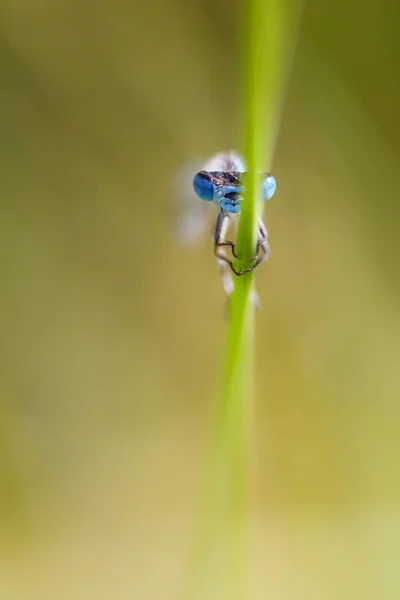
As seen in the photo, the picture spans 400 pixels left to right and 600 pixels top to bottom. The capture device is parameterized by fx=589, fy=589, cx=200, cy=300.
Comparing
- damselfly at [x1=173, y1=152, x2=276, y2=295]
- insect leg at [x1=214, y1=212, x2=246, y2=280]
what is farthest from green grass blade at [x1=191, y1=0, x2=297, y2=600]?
insect leg at [x1=214, y1=212, x2=246, y2=280]

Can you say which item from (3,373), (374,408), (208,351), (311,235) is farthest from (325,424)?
(3,373)

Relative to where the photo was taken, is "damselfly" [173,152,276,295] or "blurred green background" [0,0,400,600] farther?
"blurred green background" [0,0,400,600]

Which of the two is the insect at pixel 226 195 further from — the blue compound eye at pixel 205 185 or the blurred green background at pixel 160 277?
the blurred green background at pixel 160 277

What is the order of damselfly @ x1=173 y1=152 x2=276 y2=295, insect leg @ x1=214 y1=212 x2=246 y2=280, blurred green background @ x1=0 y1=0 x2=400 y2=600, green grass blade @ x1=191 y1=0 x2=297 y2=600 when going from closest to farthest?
1. green grass blade @ x1=191 y1=0 x2=297 y2=600
2. damselfly @ x1=173 y1=152 x2=276 y2=295
3. insect leg @ x1=214 y1=212 x2=246 y2=280
4. blurred green background @ x1=0 y1=0 x2=400 y2=600

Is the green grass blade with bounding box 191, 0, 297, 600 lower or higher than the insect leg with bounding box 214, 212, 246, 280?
lower

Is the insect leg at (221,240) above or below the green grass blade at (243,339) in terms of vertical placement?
above

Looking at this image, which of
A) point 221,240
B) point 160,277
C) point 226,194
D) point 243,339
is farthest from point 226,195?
point 160,277

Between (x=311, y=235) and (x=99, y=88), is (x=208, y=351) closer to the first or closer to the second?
(x=311, y=235)

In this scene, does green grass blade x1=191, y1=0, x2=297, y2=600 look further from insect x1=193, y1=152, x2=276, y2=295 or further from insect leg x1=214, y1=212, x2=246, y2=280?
insect leg x1=214, y1=212, x2=246, y2=280

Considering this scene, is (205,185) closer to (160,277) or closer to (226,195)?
(226,195)

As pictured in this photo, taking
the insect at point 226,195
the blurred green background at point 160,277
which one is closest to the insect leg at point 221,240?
the insect at point 226,195
